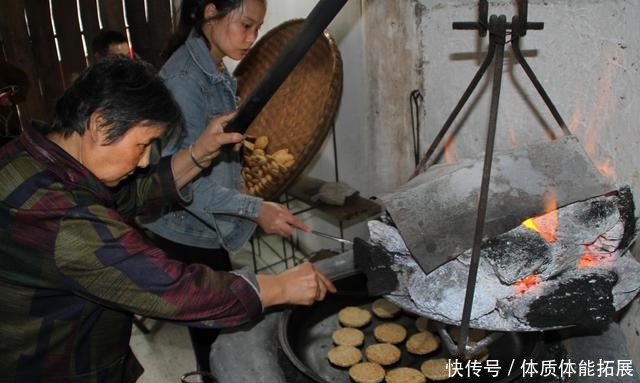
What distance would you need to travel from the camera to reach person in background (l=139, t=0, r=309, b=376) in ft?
7.14

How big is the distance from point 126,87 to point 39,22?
13.1ft

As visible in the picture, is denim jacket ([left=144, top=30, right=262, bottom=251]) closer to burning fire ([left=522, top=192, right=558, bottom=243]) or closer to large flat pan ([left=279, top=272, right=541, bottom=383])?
large flat pan ([left=279, top=272, right=541, bottom=383])

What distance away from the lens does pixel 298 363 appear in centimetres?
174

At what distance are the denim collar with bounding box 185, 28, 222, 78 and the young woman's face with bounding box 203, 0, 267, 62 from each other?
0.05 meters

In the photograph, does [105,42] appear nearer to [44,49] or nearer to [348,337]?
[44,49]

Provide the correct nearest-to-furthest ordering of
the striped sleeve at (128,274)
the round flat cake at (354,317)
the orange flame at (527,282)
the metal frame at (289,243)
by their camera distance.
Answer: the striped sleeve at (128,274) < the orange flame at (527,282) < the round flat cake at (354,317) < the metal frame at (289,243)

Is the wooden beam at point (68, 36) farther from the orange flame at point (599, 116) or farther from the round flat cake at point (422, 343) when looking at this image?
the orange flame at point (599, 116)

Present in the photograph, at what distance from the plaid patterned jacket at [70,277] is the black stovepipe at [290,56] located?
519 mm

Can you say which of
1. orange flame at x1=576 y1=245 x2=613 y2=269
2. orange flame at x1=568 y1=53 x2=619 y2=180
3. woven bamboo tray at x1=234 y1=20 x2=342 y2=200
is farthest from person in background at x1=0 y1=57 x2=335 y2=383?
woven bamboo tray at x1=234 y1=20 x2=342 y2=200

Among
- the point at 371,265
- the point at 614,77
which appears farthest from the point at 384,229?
the point at 614,77

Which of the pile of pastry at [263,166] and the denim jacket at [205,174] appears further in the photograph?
the pile of pastry at [263,166]

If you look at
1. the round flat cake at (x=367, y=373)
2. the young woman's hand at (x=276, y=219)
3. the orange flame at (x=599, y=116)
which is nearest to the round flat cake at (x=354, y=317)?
the round flat cake at (x=367, y=373)

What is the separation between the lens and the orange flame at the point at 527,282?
1608mm

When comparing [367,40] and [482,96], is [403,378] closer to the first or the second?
[482,96]
